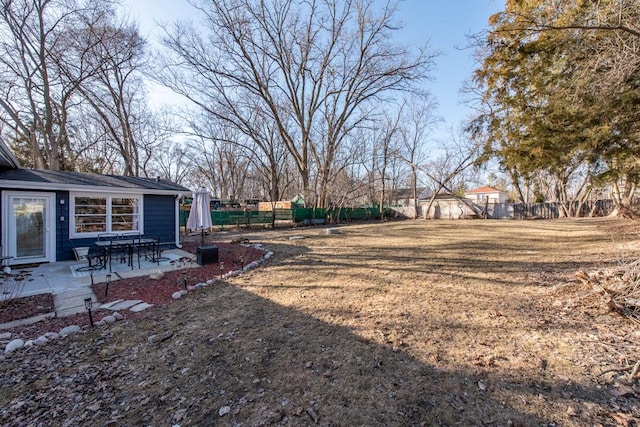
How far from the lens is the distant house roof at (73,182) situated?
6477 mm

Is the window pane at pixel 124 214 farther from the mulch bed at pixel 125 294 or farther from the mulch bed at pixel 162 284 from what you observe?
the mulch bed at pixel 125 294

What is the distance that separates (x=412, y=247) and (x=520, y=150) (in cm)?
412

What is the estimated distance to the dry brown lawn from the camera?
199 cm

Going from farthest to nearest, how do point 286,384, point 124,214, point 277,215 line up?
1. point 277,215
2. point 124,214
3. point 286,384

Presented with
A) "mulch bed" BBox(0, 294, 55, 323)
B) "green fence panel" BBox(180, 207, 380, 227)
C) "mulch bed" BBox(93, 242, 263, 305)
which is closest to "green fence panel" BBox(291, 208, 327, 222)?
"green fence panel" BBox(180, 207, 380, 227)

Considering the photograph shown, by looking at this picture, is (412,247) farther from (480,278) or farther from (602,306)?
(602,306)

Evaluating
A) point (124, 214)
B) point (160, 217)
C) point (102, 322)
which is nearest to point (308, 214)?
point (160, 217)

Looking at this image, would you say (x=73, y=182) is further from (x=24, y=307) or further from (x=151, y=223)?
(x=24, y=307)

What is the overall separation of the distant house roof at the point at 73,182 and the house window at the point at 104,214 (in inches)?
11.9

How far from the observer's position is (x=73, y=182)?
7250mm

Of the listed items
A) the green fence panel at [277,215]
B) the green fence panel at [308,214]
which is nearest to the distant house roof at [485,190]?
the green fence panel at [277,215]

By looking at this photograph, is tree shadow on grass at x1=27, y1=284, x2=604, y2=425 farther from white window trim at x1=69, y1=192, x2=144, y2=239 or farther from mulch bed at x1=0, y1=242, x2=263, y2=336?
white window trim at x1=69, y1=192, x2=144, y2=239

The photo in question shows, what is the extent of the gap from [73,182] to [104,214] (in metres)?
1.08

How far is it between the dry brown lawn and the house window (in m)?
5.30
